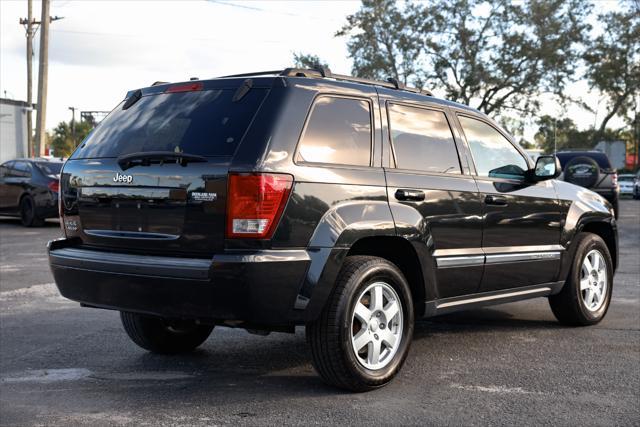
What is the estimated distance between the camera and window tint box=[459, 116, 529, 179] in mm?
5898

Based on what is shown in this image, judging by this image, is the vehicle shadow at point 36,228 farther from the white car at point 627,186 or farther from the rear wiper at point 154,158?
the white car at point 627,186

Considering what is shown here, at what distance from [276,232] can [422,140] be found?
157 cm

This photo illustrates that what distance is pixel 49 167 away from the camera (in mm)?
17594

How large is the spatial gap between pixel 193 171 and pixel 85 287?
3.37 feet

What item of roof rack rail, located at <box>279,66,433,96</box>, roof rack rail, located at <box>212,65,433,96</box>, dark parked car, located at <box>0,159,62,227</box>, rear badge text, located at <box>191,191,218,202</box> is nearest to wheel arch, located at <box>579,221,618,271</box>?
roof rack rail, located at <box>279,66,433,96</box>

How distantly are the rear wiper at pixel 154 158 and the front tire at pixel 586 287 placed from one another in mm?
3623

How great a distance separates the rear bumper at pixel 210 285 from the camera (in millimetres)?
4246

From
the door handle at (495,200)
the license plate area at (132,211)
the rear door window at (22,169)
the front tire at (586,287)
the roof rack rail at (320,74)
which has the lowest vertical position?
the rear door window at (22,169)

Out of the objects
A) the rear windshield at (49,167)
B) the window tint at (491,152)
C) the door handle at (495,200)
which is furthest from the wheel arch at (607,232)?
the rear windshield at (49,167)

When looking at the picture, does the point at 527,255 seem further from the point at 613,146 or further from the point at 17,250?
the point at 613,146

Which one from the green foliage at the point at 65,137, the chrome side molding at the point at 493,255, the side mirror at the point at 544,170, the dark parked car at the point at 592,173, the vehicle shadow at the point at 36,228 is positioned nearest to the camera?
the chrome side molding at the point at 493,255

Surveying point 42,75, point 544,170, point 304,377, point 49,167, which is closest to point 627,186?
point 42,75

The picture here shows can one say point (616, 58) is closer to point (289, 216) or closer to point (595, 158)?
point (595, 158)

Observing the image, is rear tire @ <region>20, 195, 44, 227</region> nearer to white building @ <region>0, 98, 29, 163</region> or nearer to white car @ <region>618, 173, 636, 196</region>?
white building @ <region>0, 98, 29, 163</region>
